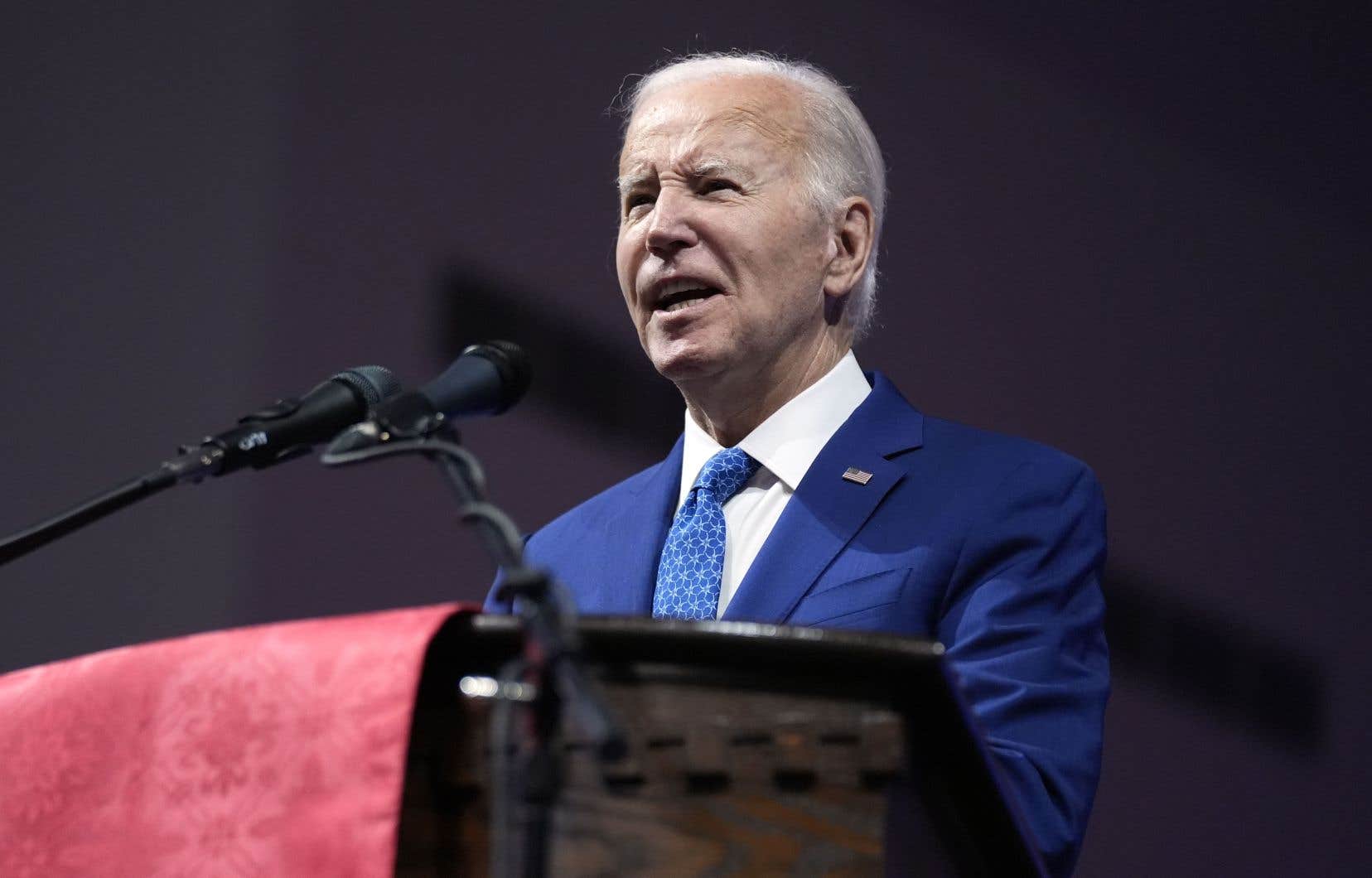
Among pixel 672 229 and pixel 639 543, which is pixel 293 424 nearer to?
pixel 639 543

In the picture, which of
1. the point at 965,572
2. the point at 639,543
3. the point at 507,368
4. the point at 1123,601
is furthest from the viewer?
the point at 1123,601

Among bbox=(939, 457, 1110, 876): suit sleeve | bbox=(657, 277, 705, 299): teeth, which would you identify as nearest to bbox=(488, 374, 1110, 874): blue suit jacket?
bbox=(939, 457, 1110, 876): suit sleeve

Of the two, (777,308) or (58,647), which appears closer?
(777,308)

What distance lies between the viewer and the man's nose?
2066 mm

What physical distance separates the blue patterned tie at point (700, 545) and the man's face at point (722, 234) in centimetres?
15

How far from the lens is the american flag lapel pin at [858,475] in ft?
6.06

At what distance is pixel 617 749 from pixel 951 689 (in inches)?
10.9

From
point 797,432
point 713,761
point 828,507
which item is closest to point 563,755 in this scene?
point 713,761

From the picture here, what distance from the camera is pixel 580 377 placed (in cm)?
293

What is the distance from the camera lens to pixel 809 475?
73.5 inches

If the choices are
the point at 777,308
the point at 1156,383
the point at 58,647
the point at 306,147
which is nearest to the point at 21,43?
the point at 306,147

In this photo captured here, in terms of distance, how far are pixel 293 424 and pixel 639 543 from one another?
2.58ft

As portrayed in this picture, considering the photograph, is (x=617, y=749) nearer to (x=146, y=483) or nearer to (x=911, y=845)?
(x=911, y=845)

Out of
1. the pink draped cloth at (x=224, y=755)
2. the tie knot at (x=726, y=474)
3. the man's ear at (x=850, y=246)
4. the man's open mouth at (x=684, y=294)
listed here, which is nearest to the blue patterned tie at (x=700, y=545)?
the tie knot at (x=726, y=474)
